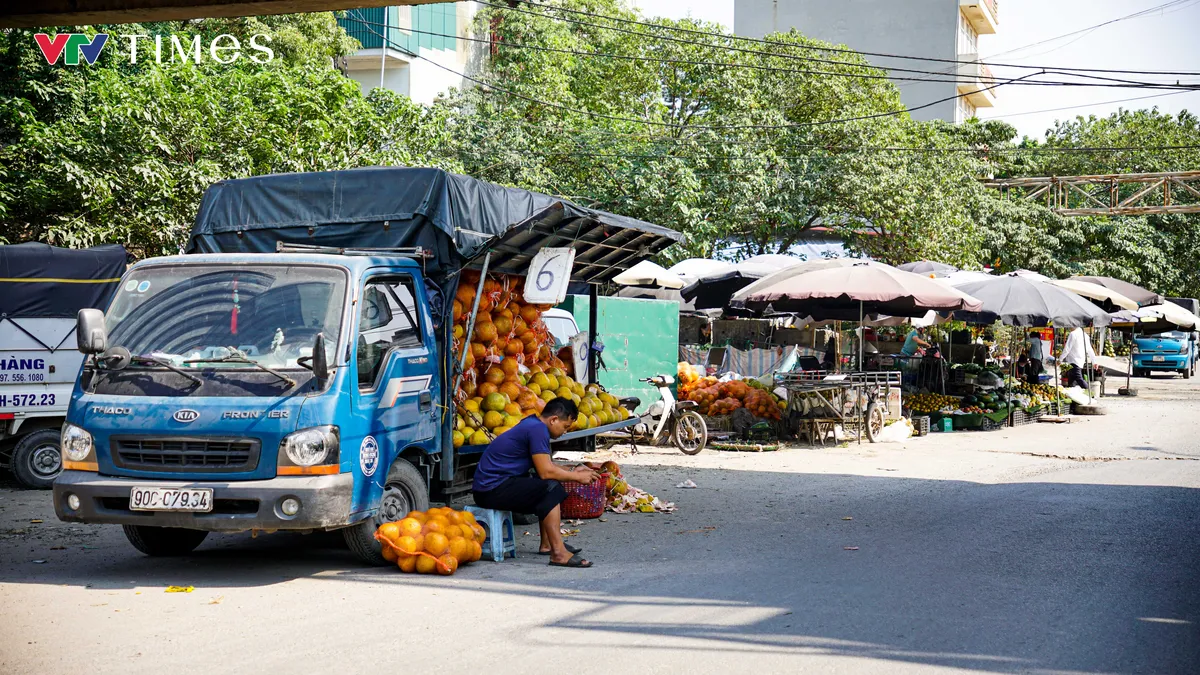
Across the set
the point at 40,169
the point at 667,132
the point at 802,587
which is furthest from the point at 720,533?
the point at 667,132

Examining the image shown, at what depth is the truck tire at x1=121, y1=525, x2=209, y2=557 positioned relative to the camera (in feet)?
26.4

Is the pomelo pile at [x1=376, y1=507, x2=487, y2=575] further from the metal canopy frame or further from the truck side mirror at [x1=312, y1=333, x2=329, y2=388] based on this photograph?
the metal canopy frame

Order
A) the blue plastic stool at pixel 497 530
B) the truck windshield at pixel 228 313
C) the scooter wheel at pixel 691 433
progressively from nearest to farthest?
1. the truck windshield at pixel 228 313
2. the blue plastic stool at pixel 497 530
3. the scooter wheel at pixel 691 433

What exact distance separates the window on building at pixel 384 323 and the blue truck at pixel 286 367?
0.02 meters

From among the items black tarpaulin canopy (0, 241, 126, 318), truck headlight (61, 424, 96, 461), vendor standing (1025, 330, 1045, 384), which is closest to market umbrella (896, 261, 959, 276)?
vendor standing (1025, 330, 1045, 384)

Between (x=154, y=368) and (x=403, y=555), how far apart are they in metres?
2.10

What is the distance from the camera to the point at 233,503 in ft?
23.3

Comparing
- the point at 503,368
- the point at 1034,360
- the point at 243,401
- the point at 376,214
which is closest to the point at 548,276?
the point at 503,368

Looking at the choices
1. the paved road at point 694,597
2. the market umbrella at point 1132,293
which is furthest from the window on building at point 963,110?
the paved road at point 694,597

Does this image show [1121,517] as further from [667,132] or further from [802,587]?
[667,132]

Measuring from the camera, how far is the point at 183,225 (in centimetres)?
1761

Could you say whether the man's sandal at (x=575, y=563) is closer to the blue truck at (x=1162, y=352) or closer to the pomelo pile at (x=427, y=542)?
the pomelo pile at (x=427, y=542)

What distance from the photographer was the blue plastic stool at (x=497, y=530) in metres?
8.24

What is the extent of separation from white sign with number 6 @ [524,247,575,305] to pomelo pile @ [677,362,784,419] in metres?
8.39
